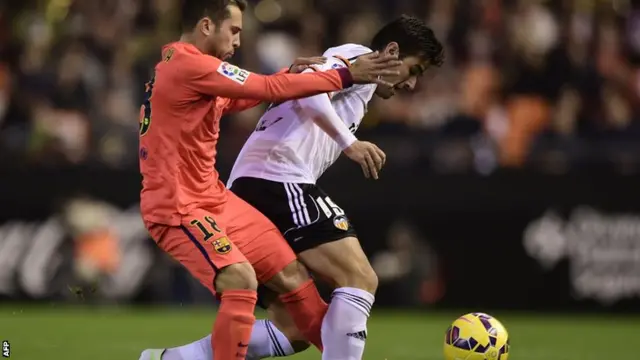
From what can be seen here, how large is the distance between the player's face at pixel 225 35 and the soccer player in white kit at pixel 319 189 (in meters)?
0.51

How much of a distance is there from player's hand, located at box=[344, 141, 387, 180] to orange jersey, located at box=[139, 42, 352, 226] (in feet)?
1.12

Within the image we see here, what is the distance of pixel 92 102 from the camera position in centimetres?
1535

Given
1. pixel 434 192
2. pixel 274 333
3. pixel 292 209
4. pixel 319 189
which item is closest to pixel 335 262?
pixel 292 209

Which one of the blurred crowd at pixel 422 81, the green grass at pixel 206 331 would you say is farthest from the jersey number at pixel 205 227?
the blurred crowd at pixel 422 81

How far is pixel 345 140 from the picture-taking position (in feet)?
22.0

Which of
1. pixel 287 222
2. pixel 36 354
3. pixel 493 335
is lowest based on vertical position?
pixel 36 354

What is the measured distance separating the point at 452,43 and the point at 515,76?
1.27m

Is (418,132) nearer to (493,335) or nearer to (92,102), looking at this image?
(92,102)

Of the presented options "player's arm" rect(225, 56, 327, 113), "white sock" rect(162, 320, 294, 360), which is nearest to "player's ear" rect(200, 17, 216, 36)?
"player's arm" rect(225, 56, 327, 113)

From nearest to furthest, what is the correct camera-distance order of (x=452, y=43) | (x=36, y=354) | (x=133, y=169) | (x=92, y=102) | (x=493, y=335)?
(x=493, y=335)
(x=36, y=354)
(x=133, y=169)
(x=92, y=102)
(x=452, y=43)

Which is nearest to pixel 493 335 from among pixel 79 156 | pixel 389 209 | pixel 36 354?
pixel 36 354

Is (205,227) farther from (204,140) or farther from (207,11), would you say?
(207,11)

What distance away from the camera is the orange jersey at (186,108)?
6.41 metres

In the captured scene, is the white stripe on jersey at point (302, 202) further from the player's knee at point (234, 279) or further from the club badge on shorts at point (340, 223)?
the player's knee at point (234, 279)
